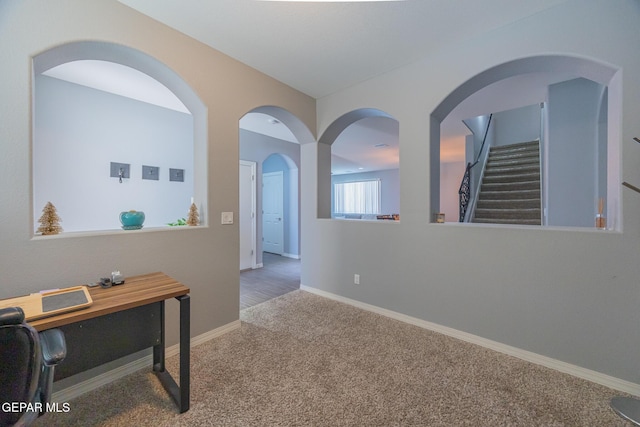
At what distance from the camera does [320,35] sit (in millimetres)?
2225

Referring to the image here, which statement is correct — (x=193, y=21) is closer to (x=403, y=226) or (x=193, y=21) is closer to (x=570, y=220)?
(x=403, y=226)

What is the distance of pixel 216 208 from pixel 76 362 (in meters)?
1.42

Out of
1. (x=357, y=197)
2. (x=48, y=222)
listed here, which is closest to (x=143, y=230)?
(x=48, y=222)

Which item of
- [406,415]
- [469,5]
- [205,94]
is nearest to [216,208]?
[205,94]

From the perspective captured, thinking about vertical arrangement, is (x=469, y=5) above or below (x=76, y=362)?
above

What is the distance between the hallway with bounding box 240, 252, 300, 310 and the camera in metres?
3.55

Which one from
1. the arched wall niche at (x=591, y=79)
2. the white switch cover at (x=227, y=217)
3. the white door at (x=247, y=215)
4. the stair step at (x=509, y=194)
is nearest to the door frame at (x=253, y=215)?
the white door at (x=247, y=215)

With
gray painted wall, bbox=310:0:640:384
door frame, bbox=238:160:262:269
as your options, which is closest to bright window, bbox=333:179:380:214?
door frame, bbox=238:160:262:269

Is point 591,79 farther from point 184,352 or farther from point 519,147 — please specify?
point 519,147

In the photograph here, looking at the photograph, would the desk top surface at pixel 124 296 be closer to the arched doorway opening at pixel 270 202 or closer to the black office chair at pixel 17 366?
the black office chair at pixel 17 366

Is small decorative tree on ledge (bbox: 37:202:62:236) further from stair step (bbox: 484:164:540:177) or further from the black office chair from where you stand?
stair step (bbox: 484:164:540:177)

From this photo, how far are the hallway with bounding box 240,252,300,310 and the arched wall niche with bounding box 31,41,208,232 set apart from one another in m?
1.59

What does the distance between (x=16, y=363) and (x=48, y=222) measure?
1286mm

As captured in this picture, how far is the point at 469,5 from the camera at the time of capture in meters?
1.91
